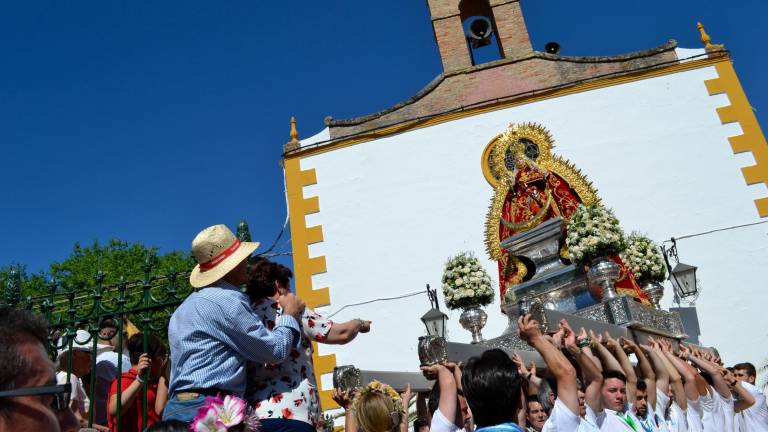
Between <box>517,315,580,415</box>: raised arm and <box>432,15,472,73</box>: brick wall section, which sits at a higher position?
<box>432,15,472,73</box>: brick wall section

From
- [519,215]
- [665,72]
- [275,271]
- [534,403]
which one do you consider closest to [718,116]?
[665,72]

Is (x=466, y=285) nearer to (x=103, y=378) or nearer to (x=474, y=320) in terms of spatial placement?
(x=474, y=320)

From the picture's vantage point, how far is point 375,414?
2994mm

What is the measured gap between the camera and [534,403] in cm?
399

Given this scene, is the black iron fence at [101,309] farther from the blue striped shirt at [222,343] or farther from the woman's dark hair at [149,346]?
the blue striped shirt at [222,343]

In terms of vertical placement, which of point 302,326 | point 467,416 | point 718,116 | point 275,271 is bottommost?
point 467,416

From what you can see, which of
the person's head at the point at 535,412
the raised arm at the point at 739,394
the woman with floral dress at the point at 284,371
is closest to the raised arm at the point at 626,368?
the person's head at the point at 535,412

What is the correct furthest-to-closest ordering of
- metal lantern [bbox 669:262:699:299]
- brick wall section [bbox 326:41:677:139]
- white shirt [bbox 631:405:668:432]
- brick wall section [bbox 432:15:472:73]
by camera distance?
brick wall section [bbox 432:15:472:73]
brick wall section [bbox 326:41:677:139]
metal lantern [bbox 669:262:699:299]
white shirt [bbox 631:405:668:432]

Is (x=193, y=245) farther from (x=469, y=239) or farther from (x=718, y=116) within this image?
(x=718, y=116)

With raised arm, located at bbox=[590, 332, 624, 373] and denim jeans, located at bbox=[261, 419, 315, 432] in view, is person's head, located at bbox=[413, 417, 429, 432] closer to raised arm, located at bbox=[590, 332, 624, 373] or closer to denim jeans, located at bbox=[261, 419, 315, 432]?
raised arm, located at bbox=[590, 332, 624, 373]

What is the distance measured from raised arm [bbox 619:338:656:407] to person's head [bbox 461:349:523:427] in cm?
216

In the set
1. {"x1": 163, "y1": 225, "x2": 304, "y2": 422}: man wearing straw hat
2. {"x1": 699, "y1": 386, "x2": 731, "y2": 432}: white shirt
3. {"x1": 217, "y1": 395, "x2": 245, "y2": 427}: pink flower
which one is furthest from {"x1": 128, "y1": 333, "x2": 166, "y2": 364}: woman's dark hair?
{"x1": 699, "y1": 386, "x2": 731, "y2": 432}: white shirt

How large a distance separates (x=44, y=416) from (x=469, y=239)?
24.2 ft

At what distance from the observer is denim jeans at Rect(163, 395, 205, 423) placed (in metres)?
2.44
